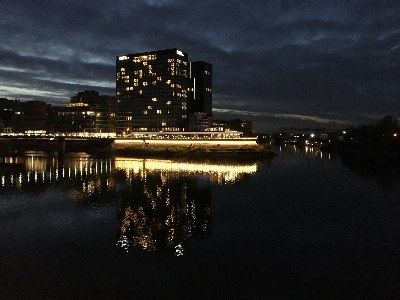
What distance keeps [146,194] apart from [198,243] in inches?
733

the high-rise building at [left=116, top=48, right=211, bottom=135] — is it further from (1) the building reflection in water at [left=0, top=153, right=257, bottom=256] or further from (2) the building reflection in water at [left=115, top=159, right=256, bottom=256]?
(2) the building reflection in water at [left=115, top=159, right=256, bottom=256]

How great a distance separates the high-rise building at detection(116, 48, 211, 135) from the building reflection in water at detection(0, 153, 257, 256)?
87.3 metres

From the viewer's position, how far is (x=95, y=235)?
24.8 metres

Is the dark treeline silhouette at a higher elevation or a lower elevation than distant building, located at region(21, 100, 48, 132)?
lower

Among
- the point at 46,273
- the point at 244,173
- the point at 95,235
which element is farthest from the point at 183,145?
the point at 46,273

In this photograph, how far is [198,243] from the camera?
23.4 m

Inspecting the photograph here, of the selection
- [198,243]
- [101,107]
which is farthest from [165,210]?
[101,107]

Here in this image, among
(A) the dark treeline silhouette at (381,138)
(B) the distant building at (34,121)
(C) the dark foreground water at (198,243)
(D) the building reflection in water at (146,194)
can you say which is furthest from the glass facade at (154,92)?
(C) the dark foreground water at (198,243)

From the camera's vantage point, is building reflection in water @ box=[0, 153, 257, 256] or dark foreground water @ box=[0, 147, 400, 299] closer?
dark foreground water @ box=[0, 147, 400, 299]

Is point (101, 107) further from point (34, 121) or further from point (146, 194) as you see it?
point (146, 194)

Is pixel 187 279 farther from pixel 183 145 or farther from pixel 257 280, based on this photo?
pixel 183 145

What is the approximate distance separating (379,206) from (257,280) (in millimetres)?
24628

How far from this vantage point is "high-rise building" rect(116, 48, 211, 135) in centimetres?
15062

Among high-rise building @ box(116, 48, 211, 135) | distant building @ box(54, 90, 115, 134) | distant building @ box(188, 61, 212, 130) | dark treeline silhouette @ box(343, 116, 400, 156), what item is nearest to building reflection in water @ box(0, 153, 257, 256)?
dark treeline silhouette @ box(343, 116, 400, 156)
